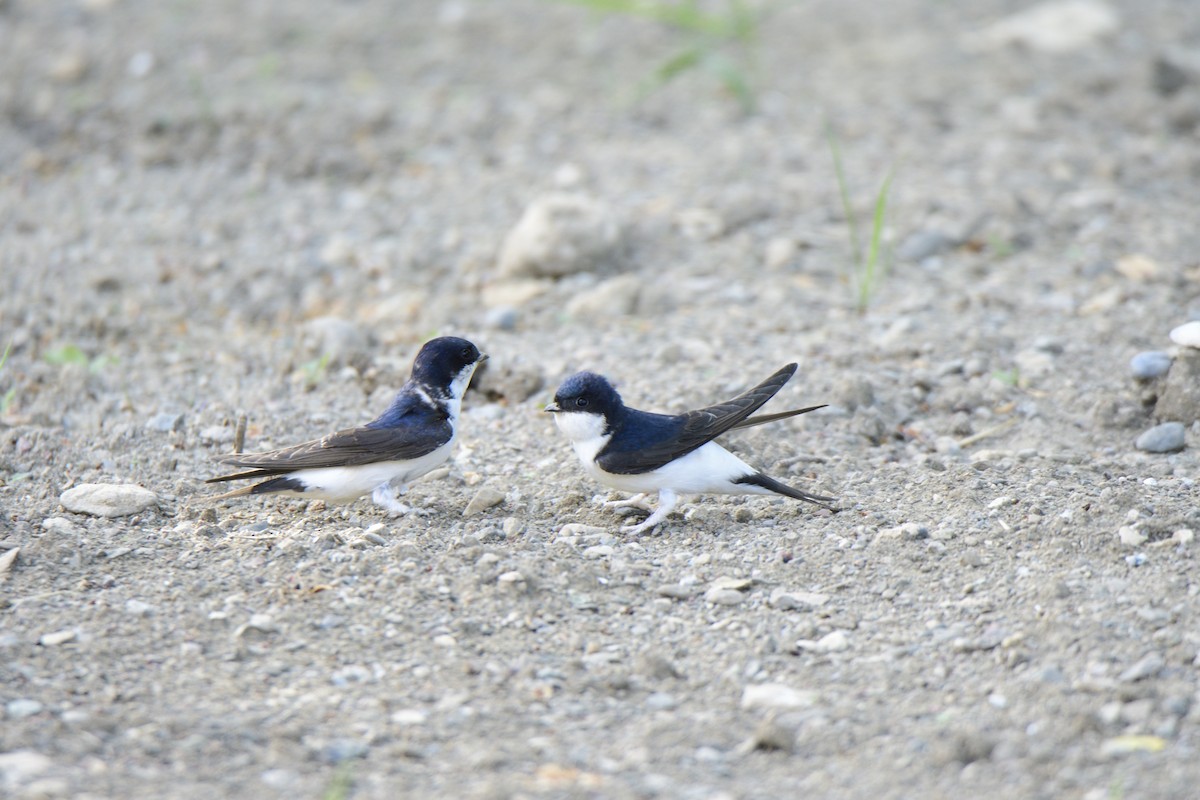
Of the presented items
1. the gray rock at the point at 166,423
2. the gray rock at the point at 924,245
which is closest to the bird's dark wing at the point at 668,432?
the gray rock at the point at 166,423

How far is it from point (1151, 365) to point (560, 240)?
2.72 m

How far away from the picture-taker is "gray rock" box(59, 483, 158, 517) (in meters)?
4.32

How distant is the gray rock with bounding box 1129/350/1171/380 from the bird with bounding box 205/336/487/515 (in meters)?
2.55

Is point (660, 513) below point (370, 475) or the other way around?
below

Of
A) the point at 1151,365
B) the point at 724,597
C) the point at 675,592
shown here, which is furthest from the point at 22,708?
the point at 1151,365

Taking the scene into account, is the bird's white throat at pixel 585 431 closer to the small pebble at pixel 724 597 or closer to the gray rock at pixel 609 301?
the small pebble at pixel 724 597

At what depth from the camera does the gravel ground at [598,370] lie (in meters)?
3.24

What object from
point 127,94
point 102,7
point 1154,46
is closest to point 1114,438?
point 1154,46

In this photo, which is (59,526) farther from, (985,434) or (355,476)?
(985,434)

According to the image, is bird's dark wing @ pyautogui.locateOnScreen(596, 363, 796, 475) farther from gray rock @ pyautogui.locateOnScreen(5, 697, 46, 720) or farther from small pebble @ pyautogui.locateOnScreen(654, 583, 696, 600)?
gray rock @ pyautogui.locateOnScreen(5, 697, 46, 720)

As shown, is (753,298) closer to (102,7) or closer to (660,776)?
(660,776)

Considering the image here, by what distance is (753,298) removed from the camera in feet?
20.6

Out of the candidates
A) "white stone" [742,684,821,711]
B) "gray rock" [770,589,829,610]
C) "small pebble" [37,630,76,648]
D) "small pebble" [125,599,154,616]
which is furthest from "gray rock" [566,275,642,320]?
"small pebble" [37,630,76,648]

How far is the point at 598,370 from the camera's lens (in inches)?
221
